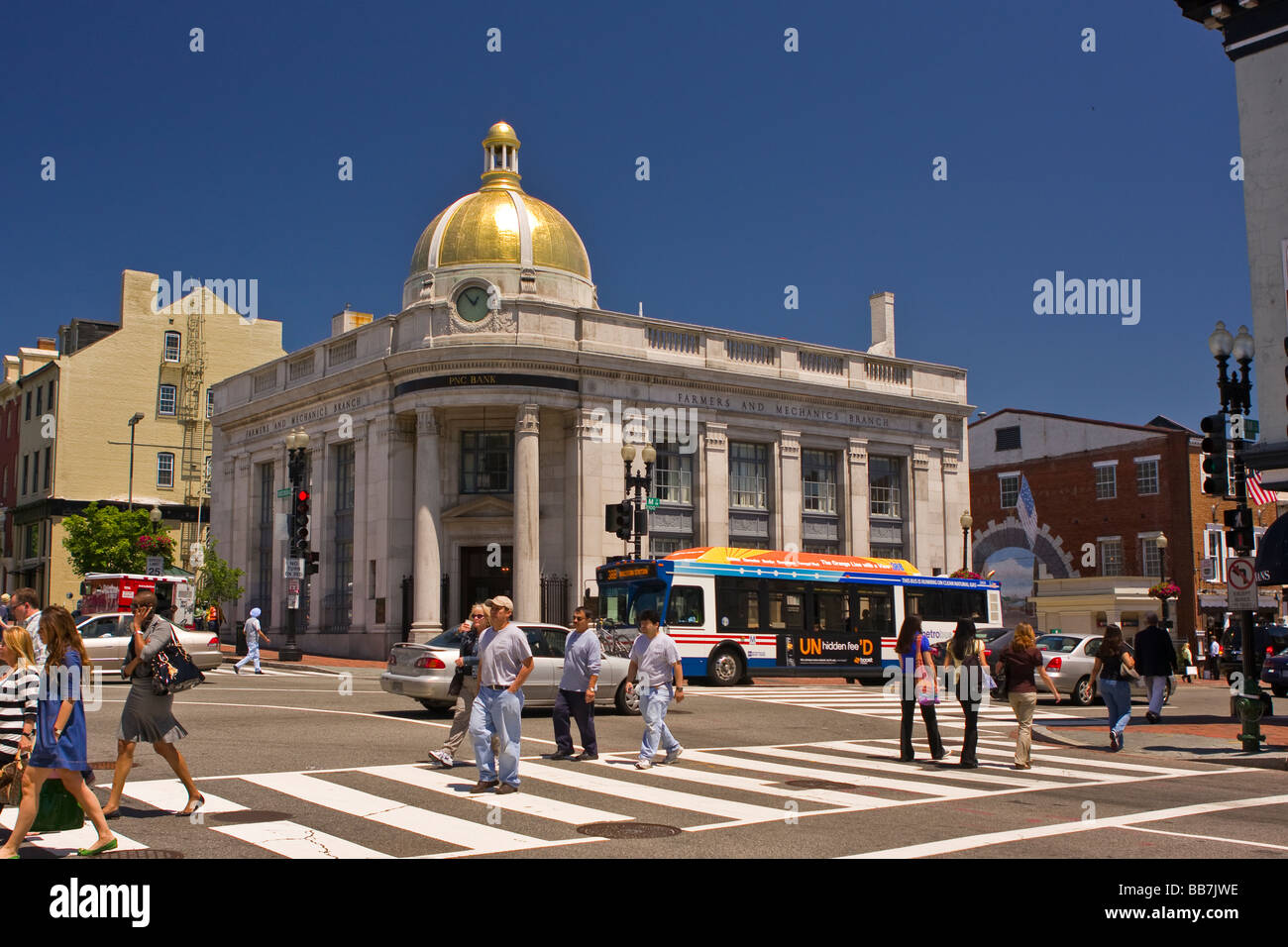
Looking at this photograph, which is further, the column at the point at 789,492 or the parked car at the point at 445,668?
the column at the point at 789,492

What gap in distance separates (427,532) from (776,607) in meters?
14.4

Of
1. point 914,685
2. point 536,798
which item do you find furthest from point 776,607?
point 536,798

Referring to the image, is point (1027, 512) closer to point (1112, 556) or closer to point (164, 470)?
point (1112, 556)

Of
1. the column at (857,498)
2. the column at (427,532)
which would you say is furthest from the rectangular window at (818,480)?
the column at (427,532)

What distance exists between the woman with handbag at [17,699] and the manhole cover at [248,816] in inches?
67.2

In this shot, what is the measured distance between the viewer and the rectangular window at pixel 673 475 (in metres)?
43.1

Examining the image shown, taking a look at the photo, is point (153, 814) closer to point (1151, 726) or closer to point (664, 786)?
point (664, 786)

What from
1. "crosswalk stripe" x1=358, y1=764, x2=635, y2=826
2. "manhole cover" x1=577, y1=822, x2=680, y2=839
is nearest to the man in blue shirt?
"crosswalk stripe" x1=358, y1=764, x2=635, y2=826

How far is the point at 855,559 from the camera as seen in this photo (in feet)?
110

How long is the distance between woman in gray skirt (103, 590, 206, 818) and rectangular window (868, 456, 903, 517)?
40.3 m

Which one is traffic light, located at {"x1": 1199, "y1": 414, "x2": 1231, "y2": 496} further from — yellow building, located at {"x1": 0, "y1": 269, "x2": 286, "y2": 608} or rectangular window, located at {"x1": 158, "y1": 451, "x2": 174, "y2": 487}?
rectangular window, located at {"x1": 158, "y1": 451, "x2": 174, "y2": 487}

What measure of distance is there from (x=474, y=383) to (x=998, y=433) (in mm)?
35393

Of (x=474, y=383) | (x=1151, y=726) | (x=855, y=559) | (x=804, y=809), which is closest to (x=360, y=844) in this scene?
(x=804, y=809)

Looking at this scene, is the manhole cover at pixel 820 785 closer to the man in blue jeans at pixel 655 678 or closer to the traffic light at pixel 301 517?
the man in blue jeans at pixel 655 678
